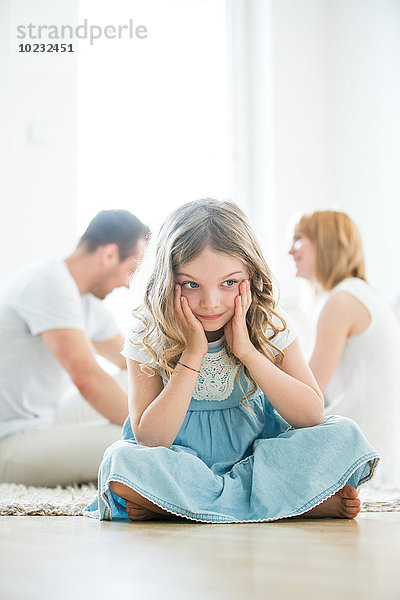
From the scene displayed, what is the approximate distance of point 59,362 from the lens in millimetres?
1806

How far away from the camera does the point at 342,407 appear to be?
1.82 m

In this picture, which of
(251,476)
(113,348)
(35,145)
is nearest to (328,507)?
(251,476)

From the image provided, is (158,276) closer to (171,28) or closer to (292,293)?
(292,293)

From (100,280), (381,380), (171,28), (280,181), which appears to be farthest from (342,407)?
(171,28)

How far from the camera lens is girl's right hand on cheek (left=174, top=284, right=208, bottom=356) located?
3.71ft

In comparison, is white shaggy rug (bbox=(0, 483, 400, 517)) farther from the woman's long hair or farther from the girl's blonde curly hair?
the woman's long hair

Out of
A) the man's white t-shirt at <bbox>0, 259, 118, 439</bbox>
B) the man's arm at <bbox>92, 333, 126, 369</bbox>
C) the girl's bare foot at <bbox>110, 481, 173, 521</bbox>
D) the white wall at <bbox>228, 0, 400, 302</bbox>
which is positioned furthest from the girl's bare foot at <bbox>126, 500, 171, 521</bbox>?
the white wall at <bbox>228, 0, 400, 302</bbox>

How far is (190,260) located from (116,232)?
881mm

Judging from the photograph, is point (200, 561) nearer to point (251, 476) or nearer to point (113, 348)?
point (251, 476)

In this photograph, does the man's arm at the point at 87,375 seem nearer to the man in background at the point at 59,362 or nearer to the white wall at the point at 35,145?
the man in background at the point at 59,362

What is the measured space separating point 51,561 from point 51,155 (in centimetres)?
228

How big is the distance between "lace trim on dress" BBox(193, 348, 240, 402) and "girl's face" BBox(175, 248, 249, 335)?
0.07 meters

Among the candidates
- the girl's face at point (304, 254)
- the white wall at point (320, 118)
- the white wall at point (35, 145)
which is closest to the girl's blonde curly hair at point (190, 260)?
the girl's face at point (304, 254)

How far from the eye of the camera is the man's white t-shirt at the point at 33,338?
1814 millimetres
